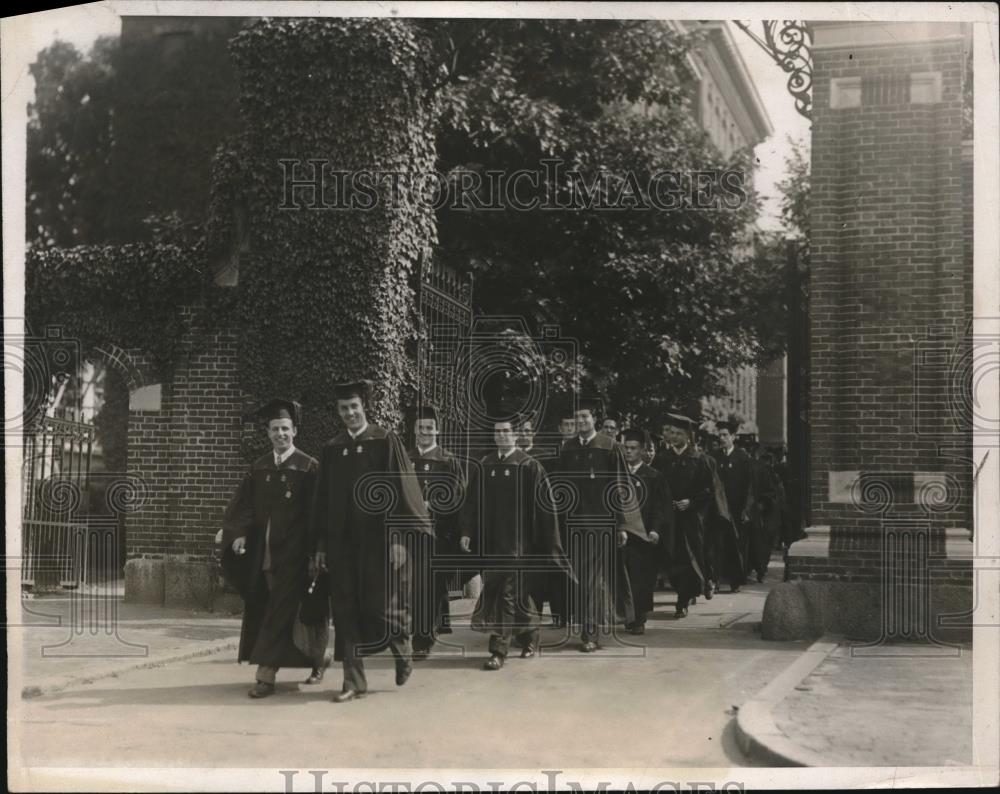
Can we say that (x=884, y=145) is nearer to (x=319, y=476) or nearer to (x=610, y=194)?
(x=610, y=194)

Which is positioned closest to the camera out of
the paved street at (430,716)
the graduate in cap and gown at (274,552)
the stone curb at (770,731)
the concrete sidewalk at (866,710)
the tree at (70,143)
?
the stone curb at (770,731)

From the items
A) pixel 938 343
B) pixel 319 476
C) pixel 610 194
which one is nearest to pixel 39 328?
pixel 319 476

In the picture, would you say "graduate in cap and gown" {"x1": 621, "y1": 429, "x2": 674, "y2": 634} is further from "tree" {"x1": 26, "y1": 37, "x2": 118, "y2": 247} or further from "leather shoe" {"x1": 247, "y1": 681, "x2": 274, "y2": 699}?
"tree" {"x1": 26, "y1": 37, "x2": 118, "y2": 247}

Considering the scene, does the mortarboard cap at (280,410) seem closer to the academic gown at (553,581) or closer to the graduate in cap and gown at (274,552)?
the graduate in cap and gown at (274,552)

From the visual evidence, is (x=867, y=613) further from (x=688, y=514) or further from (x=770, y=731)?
(x=770, y=731)

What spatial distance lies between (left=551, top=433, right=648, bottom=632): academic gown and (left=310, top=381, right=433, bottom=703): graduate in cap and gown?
1.49 m

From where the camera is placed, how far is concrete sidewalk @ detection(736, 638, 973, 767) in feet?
21.3

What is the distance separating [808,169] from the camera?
31.4 ft

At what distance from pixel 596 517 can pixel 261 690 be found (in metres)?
3.05

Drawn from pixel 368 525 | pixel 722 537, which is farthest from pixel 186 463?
pixel 722 537

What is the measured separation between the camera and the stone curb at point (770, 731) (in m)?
6.29

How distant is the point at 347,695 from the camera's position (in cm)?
766

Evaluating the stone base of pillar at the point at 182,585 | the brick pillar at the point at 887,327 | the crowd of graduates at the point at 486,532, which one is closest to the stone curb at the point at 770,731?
the brick pillar at the point at 887,327

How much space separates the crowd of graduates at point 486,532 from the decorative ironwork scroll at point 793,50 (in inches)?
120
